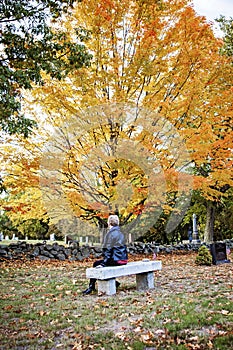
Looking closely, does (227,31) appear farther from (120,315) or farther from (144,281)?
(120,315)

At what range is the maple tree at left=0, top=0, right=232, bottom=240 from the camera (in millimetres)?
9219

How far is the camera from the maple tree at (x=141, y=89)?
9.22 meters

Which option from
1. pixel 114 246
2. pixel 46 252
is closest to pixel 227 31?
pixel 46 252

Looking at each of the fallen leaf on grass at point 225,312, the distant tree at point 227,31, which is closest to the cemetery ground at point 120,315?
the fallen leaf on grass at point 225,312

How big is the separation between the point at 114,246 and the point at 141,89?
17.6 ft

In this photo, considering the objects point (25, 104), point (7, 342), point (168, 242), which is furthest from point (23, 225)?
point (7, 342)

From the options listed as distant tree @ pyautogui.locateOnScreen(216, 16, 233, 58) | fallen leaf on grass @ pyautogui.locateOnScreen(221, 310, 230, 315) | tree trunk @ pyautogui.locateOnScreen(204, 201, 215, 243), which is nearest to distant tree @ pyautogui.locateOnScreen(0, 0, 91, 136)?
fallen leaf on grass @ pyautogui.locateOnScreen(221, 310, 230, 315)

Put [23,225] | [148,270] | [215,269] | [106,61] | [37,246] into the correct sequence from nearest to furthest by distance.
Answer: [148,270], [215,269], [106,61], [37,246], [23,225]

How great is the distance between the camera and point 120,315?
4.52m

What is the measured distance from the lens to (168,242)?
64.0ft

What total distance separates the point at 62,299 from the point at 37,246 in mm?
6306

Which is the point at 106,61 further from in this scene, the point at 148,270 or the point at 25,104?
the point at 148,270

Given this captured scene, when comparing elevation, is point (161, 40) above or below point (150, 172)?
above

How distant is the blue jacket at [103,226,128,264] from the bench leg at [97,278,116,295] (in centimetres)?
37
